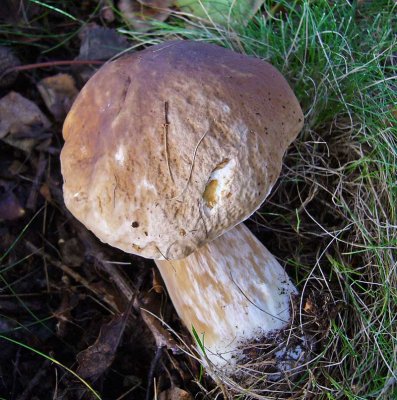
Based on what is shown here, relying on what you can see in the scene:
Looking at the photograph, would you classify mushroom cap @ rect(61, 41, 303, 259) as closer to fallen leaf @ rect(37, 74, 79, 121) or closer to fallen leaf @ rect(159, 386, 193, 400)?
fallen leaf @ rect(159, 386, 193, 400)

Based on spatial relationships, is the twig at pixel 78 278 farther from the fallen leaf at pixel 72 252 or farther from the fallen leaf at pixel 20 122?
the fallen leaf at pixel 20 122

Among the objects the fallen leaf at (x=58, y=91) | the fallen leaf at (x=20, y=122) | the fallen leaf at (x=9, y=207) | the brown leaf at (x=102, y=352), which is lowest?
the brown leaf at (x=102, y=352)

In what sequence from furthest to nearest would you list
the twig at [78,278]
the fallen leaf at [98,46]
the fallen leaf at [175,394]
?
the fallen leaf at [98,46], the twig at [78,278], the fallen leaf at [175,394]

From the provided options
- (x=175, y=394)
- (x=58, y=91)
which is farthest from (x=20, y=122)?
(x=175, y=394)

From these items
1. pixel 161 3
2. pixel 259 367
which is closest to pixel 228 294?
pixel 259 367

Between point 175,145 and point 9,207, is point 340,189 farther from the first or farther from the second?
point 9,207

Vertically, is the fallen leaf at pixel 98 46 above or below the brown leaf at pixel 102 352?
above

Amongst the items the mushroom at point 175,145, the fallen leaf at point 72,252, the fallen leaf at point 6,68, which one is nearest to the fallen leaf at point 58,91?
the fallen leaf at point 6,68
